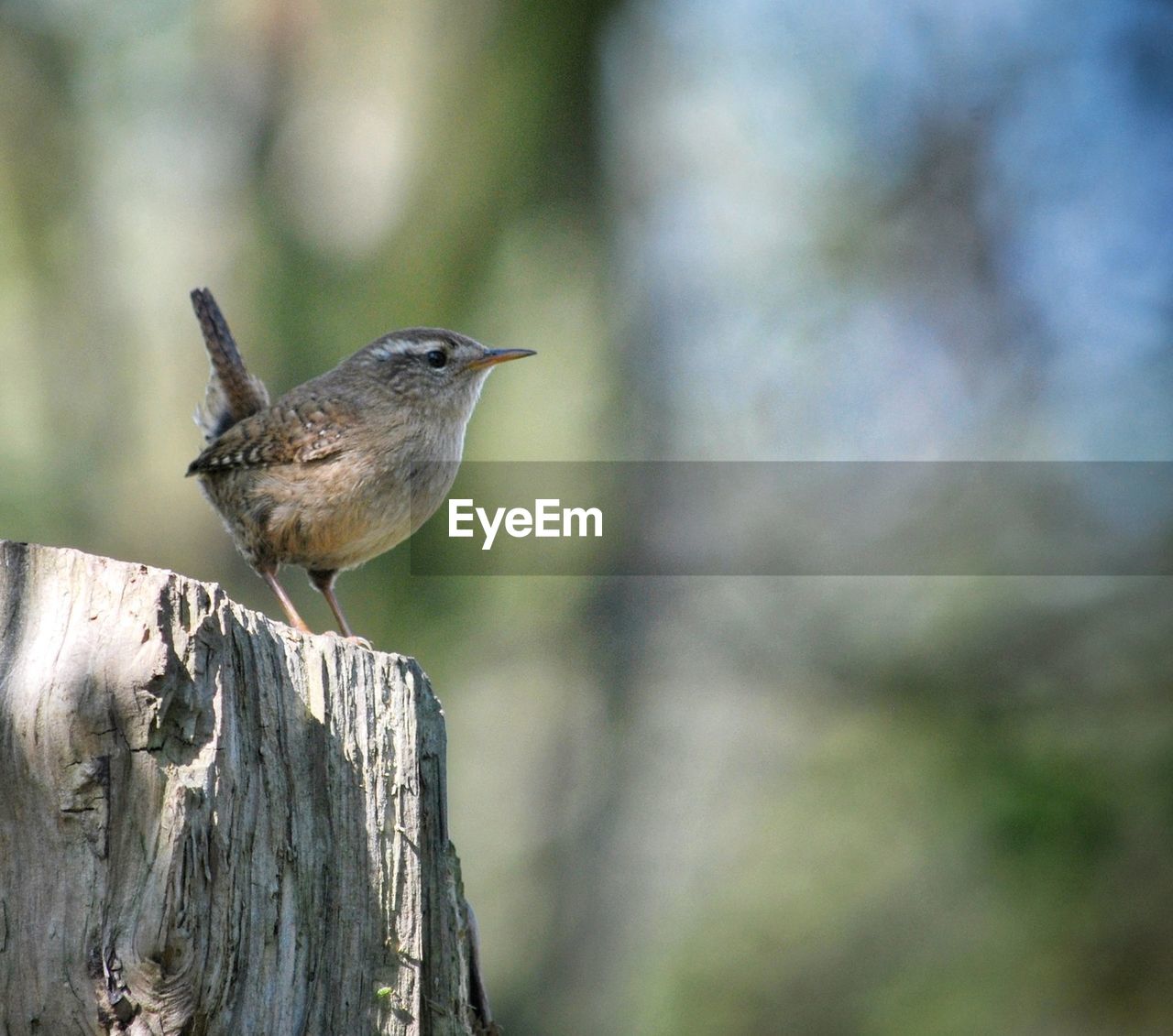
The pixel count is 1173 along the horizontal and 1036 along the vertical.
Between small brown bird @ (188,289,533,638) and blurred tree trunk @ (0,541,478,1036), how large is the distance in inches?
58.2

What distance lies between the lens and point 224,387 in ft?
15.8

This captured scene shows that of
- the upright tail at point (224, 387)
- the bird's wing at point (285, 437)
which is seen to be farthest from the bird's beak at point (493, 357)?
the upright tail at point (224, 387)

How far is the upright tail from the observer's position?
15.7ft

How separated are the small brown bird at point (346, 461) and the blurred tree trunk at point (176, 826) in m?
1.48

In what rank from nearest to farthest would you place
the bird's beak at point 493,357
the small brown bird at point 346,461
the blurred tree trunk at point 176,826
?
the blurred tree trunk at point 176,826 < the small brown bird at point 346,461 < the bird's beak at point 493,357

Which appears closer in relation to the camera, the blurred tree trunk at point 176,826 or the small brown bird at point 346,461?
the blurred tree trunk at point 176,826

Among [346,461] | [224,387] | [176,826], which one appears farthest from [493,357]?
[176,826]

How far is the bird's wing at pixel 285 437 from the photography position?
4113mm

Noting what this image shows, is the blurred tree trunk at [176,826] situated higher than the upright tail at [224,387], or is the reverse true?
the upright tail at [224,387]

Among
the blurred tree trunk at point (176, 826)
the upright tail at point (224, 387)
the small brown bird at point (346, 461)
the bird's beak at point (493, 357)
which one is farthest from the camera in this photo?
the upright tail at point (224, 387)

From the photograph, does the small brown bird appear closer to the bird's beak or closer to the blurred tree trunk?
the bird's beak

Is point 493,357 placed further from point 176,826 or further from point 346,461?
point 176,826

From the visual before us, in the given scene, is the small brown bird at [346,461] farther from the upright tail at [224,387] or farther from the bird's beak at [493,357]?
the upright tail at [224,387]

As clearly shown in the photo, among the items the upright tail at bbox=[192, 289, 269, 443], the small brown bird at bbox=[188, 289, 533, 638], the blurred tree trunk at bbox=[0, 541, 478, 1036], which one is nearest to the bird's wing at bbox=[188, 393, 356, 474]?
the small brown bird at bbox=[188, 289, 533, 638]
